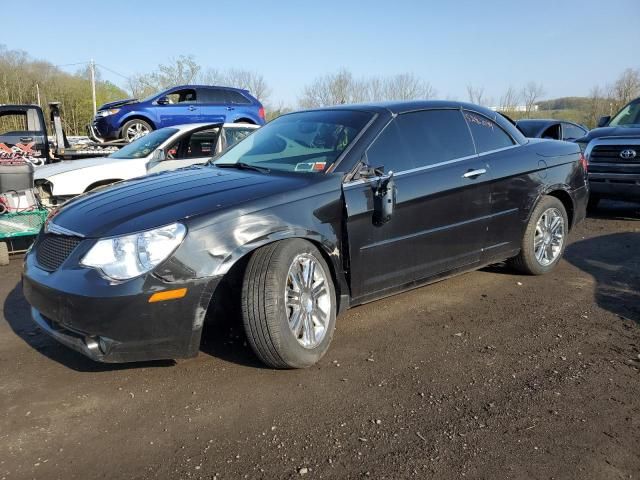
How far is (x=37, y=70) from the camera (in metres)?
29.0

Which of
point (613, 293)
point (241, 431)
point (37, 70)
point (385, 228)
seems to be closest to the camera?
point (241, 431)

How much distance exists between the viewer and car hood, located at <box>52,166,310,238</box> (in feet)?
10.0

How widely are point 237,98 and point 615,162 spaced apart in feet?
28.4

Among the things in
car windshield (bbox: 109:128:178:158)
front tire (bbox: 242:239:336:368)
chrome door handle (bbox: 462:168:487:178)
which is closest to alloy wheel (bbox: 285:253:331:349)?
front tire (bbox: 242:239:336:368)

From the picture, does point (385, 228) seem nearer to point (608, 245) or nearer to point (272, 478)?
point (272, 478)

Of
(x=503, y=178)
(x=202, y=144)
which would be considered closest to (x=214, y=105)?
(x=202, y=144)

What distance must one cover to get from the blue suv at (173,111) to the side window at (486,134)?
30.1 feet

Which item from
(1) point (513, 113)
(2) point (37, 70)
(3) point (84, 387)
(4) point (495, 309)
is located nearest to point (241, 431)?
(3) point (84, 387)

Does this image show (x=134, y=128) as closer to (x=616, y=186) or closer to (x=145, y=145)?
(x=145, y=145)

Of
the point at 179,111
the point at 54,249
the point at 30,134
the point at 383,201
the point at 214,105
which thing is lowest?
the point at 54,249

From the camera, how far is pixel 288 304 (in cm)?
331

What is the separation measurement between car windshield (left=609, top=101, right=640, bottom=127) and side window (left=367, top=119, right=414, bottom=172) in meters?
6.75

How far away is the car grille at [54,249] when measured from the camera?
10.3 feet

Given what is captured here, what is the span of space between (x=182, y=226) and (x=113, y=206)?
62cm
